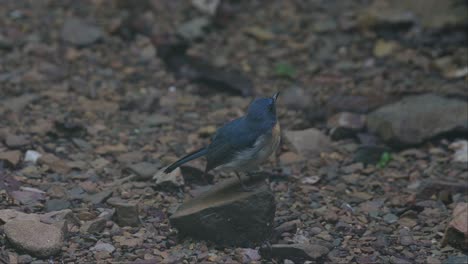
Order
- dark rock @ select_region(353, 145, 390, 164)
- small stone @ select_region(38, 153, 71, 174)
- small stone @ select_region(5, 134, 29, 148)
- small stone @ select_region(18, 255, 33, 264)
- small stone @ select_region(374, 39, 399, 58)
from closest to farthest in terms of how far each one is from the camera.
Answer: small stone @ select_region(18, 255, 33, 264)
small stone @ select_region(38, 153, 71, 174)
small stone @ select_region(5, 134, 29, 148)
dark rock @ select_region(353, 145, 390, 164)
small stone @ select_region(374, 39, 399, 58)

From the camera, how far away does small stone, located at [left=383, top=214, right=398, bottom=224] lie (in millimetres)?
5758

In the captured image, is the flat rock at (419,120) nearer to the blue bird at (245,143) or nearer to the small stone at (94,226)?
the blue bird at (245,143)

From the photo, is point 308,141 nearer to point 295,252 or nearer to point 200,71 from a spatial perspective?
point 200,71

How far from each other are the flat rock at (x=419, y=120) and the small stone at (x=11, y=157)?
2.98 m

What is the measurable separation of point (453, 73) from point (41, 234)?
4.44 m

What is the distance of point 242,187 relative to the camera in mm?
5359

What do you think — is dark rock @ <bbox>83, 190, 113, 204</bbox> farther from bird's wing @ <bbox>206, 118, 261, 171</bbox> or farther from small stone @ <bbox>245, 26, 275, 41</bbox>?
small stone @ <bbox>245, 26, 275, 41</bbox>

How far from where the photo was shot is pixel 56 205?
5.61 m

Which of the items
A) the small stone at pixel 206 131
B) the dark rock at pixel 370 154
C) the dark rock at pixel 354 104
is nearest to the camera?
the dark rock at pixel 370 154

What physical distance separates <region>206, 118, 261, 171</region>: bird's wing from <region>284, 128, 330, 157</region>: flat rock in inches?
58.1

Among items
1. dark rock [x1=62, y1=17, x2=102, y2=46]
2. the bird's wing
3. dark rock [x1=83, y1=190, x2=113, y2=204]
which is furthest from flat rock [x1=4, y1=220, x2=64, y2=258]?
dark rock [x1=62, y1=17, x2=102, y2=46]

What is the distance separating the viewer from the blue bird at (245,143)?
5.39 m

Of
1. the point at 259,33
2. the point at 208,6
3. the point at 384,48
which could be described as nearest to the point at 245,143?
the point at 384,48

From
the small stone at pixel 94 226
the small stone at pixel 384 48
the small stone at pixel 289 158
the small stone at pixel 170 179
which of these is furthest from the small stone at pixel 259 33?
the small stone at pixel 94 226
